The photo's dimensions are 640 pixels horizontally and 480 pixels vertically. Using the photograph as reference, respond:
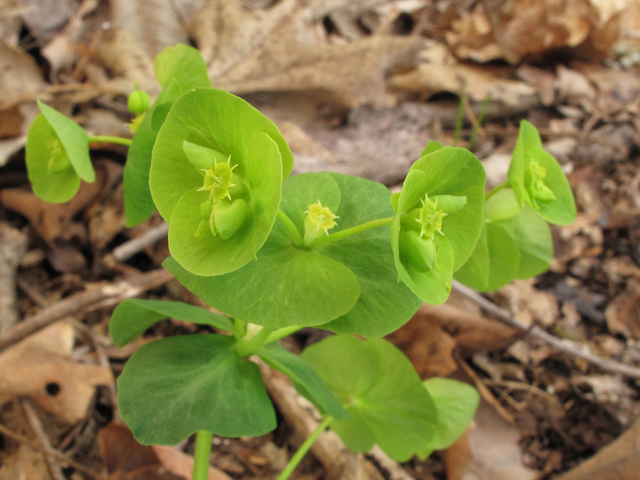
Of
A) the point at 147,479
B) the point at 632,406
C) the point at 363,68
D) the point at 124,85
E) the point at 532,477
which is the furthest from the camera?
the point at 363,68

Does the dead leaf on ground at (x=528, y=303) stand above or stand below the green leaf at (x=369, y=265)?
below

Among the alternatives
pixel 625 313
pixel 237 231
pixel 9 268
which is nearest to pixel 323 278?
pixel 237 231

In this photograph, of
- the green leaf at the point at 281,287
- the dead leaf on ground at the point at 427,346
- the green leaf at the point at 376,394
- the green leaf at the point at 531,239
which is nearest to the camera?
the green leaf at the point at 281,287

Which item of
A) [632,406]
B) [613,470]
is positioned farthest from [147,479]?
[632,406]

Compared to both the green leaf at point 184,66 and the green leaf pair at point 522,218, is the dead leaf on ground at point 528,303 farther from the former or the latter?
the green leaf at point 184,66

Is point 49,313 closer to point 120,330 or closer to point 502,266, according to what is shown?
point 120,330

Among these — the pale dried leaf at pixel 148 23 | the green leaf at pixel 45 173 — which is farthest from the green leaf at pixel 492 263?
the pale dried leaf at pixel 148 23

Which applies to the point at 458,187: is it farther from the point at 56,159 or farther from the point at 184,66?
the point at 56,159
